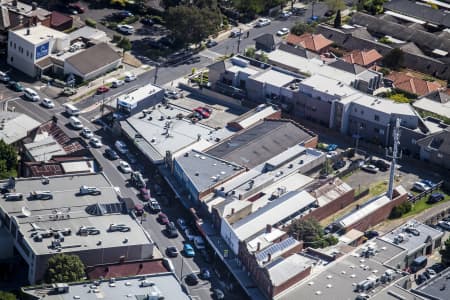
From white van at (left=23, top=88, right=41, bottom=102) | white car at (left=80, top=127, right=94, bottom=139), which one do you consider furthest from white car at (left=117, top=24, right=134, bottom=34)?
white car at (left=80, top=127, right=94, bottom=139)

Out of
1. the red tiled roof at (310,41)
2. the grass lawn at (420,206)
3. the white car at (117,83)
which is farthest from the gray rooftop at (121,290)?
the red tiled roof at (310,41)

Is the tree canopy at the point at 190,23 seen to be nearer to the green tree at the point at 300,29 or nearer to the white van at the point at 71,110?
the green tree at the point at 300,29

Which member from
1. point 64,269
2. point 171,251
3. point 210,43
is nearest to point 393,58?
point 210,43

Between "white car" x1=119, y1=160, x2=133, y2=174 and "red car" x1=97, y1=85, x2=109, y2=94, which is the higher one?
"red car" x1=97, y1=85, x2=109, y2=94

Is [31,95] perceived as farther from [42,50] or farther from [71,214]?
[71,214]

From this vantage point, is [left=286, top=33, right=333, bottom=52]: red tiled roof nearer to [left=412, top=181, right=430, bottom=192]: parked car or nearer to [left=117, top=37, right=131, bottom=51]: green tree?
[left=117, top=37, right=131, bottom=51]: green tree

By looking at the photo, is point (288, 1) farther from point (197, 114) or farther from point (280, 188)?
point (280, 188)
